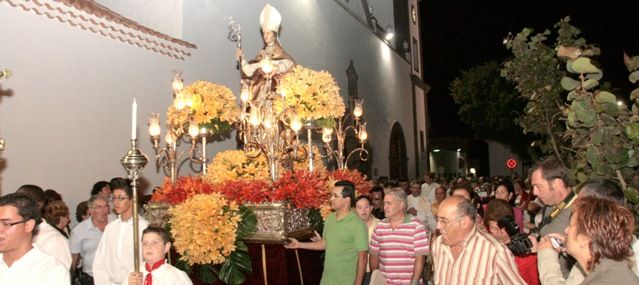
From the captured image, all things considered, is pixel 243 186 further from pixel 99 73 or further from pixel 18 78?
pixel 99 73

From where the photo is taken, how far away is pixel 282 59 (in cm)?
816

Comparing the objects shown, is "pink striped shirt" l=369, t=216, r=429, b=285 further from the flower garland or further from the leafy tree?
the leafy tree

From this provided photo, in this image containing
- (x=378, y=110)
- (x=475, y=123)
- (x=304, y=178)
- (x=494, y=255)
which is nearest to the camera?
(x=494, y=255)

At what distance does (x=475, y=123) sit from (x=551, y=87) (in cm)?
2685

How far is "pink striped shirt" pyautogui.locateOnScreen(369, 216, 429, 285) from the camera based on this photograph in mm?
5564

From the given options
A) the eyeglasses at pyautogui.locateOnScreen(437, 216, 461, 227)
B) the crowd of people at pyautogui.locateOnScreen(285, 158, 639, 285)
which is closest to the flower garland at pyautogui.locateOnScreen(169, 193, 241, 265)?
the crowd of people at pyautogui.locateOnScreen(285, 158, 639, 285)

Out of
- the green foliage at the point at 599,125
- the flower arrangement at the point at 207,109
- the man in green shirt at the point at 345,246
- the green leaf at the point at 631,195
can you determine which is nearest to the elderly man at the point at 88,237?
the flower arrangement at the point at 207,109

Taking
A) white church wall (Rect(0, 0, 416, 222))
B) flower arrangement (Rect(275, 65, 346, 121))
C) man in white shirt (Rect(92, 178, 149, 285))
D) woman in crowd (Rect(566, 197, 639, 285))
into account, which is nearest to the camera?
woman in crowd (Rect(566, 197, 639, 285))

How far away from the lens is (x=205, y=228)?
5.48 meters

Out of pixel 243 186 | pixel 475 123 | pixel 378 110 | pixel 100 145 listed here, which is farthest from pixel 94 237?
pixel 475 123

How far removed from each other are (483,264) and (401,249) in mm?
1996

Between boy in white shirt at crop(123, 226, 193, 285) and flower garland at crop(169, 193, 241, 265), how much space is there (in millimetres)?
1037

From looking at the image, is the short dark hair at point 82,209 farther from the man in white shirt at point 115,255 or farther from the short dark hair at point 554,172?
the short dark hair at point 554,172

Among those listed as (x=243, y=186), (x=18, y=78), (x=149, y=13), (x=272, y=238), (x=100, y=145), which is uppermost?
(x=149, y=13)
